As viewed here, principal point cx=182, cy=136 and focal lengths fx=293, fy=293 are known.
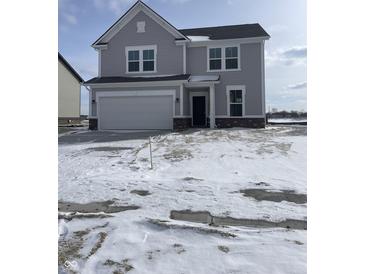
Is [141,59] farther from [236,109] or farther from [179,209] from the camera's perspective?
[179,209]

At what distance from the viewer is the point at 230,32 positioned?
19.1 metres

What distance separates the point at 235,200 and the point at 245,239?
144cm

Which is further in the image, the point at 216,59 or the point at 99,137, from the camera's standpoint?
the point at 216,59

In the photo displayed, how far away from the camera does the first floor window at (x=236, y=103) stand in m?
18.1

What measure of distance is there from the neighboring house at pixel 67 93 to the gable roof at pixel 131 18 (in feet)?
32.7

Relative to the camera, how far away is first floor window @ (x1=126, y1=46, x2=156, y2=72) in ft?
59.9

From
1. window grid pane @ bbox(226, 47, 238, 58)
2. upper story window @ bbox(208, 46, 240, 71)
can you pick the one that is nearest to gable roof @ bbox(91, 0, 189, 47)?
upper story window @ bbox(208, 46, 240, 71)

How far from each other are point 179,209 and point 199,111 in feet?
49.2

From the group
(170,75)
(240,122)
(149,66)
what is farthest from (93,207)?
(149,66)

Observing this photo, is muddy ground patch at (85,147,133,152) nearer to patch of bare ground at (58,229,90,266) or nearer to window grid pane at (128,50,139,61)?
patch of bare ground at (58,229,90,266)

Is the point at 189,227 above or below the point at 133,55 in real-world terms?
below

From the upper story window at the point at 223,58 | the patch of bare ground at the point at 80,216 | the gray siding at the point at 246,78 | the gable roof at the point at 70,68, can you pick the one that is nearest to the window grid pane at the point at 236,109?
the gray siding at the point at 246,78
